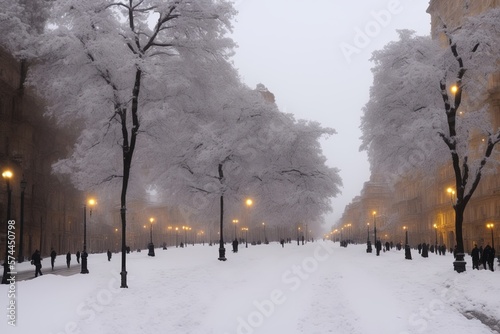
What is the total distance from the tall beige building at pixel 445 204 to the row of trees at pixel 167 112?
10607mm

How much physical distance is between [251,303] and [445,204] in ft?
218

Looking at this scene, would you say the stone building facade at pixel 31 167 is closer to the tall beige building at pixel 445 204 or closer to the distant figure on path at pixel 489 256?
the distant figure on path at pixel 489 256

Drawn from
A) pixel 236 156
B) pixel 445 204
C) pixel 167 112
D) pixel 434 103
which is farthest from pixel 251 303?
pixel 445 204

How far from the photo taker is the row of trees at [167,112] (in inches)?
859

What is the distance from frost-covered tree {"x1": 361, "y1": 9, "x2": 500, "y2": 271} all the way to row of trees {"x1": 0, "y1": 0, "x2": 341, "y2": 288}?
25.3ft

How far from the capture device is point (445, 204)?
76.8m

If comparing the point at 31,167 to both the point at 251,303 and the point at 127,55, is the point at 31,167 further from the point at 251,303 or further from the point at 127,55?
the point at 251,303

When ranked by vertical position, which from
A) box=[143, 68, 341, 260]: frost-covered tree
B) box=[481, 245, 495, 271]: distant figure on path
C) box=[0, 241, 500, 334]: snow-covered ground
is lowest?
box=[0, 241, 500, 334]: snow-covered ground

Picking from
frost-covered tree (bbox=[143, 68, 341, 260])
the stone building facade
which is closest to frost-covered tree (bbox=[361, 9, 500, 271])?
frost-covered tree (bbox=[143, 68, 341, 260])

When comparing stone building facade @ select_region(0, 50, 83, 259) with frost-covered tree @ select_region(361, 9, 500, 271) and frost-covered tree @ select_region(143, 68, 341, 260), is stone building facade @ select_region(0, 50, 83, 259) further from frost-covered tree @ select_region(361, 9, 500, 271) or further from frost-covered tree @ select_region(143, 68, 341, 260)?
frost-covered tree @ select_region(361, 9, 500, 271)

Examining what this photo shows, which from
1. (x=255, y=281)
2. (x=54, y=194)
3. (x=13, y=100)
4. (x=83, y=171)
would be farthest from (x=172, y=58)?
(x=54, y=194)

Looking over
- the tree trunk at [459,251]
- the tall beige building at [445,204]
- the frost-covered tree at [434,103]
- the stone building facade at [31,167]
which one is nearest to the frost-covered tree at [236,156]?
the frost-covered tree at [434,103]

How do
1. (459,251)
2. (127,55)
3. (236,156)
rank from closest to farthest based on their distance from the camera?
1. (127,55)
2. (459,251)
3. (236,156)

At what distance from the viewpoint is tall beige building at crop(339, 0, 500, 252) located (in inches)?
2234
